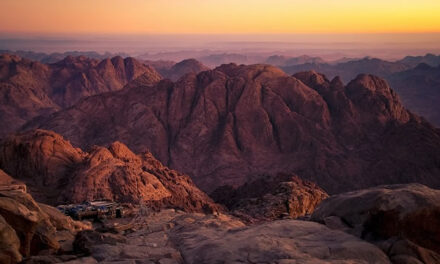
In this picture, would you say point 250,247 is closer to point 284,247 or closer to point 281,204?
point 284,247

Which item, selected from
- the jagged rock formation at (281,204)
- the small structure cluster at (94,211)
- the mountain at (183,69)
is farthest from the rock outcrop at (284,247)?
the mountain at (183,69)

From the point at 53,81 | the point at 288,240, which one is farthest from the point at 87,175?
the point at 53,81

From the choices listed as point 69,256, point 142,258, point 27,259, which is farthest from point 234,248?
point 27,259

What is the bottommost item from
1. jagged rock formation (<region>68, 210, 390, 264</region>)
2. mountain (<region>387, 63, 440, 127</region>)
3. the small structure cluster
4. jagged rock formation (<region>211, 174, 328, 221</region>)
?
mountain (<region>387, 63, 440, 127</region>)

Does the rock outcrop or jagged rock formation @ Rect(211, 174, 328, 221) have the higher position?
the rock outcrop

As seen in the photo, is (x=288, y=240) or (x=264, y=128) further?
(x=264, y=128)

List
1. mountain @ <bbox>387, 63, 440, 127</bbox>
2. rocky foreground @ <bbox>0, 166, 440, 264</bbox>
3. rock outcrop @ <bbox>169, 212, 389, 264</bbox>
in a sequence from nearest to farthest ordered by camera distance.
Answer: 1. rock outcrop @ <bbox>169, 212, 389, 264</bbox>
2. rocky foreground @ <bbox>0, 166, 440, 264</bbox>
3. mountain @ <bbox>387, 63, 440, 127</bbox>

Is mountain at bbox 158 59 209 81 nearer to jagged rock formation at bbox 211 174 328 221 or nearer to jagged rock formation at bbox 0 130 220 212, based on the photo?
jagged rock formation at bbox 0 130 220 212

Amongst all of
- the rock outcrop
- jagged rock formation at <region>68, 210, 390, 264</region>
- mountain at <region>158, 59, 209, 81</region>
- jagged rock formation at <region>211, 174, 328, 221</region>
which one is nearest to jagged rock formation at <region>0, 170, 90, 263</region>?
jagged rock formation at <region>68, 210, 390, 264</region>
